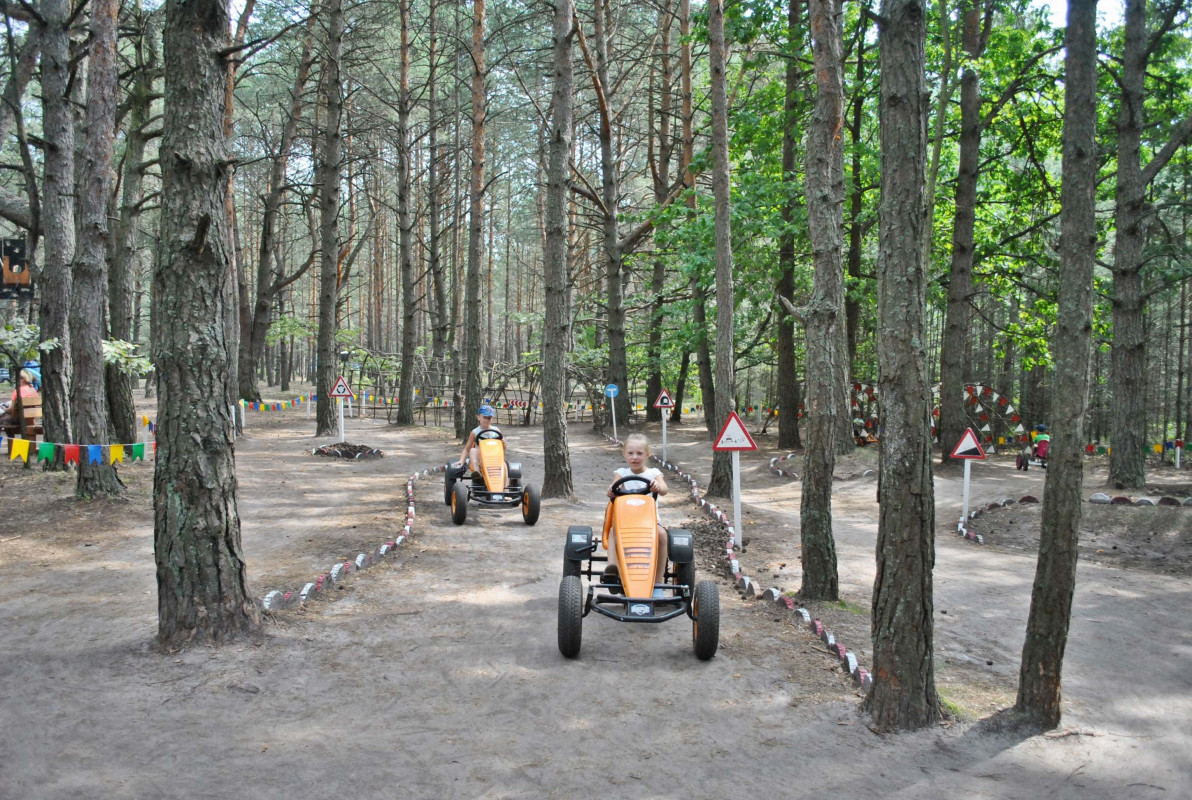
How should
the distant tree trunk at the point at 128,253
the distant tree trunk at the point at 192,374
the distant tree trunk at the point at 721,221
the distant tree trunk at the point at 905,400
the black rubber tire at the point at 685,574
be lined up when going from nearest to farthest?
the distant tree trunk at the point at 905,400 → the distant tree trunk at the point at 192,374 → the black rubber tire at the point at 685,574 → the distant tree trunk at the point at 721,221 → the distant tree trunk at the point at 128,253

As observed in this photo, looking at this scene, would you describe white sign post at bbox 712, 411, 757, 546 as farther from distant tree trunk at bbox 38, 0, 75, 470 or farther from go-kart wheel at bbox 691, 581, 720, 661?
distant tree trunk at bbox 38, 0, 75, 470

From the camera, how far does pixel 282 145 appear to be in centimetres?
2195

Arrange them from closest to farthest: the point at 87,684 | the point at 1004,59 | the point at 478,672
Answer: the point at 87,684, the point at 478,672, the point at 1004,59

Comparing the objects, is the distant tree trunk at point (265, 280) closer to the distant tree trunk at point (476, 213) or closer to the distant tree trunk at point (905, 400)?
the distant tree trunk at point (476, 213)

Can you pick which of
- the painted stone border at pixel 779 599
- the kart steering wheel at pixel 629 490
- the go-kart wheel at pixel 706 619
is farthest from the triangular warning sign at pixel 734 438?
the go-kart wheel at pixel 706 619

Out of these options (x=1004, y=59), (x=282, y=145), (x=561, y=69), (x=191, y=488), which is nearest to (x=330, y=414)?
(x=282, y=145)

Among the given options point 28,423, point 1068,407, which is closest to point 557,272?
point 1068,407

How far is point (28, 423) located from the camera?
1442cm

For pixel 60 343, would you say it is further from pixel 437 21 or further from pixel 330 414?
pixel 437 21

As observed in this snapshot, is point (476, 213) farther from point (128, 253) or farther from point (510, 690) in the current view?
point (510, 690)

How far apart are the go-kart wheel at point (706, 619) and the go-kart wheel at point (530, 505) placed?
4.65m

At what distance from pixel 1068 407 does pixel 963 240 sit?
41.1 feet

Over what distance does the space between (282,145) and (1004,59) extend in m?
18.0

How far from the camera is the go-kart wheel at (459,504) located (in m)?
9.72
